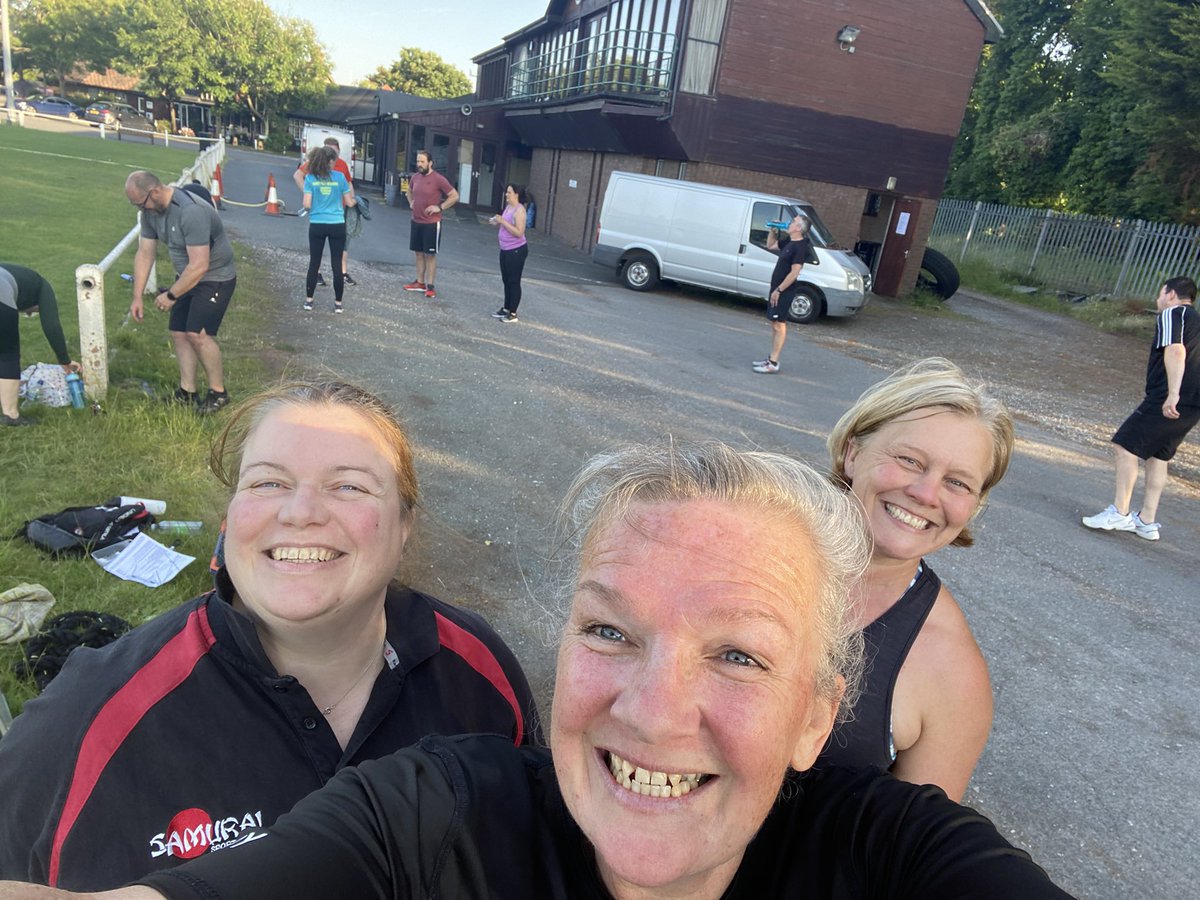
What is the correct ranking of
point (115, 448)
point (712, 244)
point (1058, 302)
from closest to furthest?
point (115, 448) → point (712, 244) → point (1058, 302)

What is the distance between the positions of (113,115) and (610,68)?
56260 mm

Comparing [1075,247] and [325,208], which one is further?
[1075,247]

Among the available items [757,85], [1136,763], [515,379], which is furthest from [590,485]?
[757,85]

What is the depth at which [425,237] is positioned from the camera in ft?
35.4

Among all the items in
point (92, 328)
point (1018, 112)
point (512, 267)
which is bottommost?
point (92, 328)

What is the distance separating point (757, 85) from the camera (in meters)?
16.9

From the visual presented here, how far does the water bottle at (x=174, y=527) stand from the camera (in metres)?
3.96

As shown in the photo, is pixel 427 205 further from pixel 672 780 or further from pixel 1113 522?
pixel 672 780

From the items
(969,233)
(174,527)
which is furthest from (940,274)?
(174,527)

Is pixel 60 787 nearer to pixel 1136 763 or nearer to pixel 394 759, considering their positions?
pixel 394 759

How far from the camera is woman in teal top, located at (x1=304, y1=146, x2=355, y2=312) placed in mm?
8812

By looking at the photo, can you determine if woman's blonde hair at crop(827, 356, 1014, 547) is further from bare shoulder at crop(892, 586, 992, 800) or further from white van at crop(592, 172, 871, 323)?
white van at crop(592, 172, 871, 323)

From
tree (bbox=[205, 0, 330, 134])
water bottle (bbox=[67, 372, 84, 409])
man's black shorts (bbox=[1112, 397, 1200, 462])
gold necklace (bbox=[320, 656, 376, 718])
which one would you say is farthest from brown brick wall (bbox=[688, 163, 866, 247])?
tree (bbox=[205, 0, 330, 134])

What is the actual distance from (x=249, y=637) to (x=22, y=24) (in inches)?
3437
